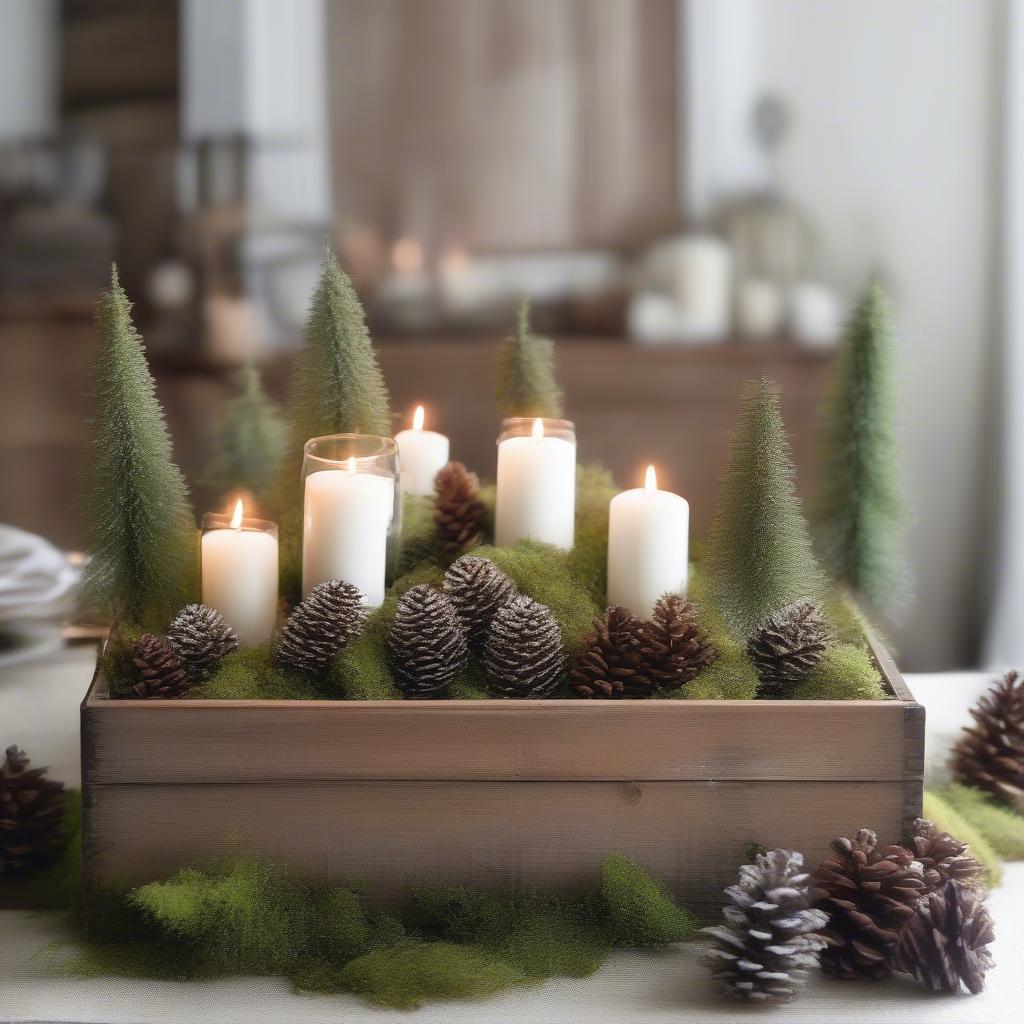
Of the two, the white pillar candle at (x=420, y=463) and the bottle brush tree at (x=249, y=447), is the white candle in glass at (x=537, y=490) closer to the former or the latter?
the white pillar candle at (x=420, y=463)

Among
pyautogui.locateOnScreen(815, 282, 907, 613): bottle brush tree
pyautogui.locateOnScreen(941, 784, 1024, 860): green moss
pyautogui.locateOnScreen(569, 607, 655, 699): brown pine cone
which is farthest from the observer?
pyautogui.locateOnScreen(815, 282, 907, 613): bottle brush tree

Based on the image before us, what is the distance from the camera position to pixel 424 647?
2.74ft

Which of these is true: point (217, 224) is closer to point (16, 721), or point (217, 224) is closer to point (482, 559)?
point (16, 721)

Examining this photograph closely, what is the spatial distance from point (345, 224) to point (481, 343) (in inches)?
16.2

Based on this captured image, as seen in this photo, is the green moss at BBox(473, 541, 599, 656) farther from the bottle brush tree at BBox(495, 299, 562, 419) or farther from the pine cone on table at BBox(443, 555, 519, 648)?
the bottle brush tree at BBox(495, 299, 562, 419)

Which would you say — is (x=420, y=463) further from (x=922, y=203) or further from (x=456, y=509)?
(x=922, y=203)

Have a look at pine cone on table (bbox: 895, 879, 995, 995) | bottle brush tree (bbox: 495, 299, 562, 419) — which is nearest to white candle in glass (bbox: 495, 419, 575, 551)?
bottle brush tree (bbox: 495, 299, 562, 419)

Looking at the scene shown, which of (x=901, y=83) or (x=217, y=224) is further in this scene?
(x=217, y=224)

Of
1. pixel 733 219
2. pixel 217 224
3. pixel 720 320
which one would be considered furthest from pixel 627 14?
pixel 217 224

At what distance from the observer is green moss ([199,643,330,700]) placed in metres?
0.84

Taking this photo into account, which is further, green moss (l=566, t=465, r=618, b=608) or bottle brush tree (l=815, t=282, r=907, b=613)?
bottle brush tree (l=815, t=282, r=907, b=613)

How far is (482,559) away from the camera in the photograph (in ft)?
3.01

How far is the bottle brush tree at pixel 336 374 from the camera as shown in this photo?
1.01m

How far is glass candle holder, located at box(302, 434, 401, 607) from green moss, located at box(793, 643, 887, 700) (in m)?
0.28
